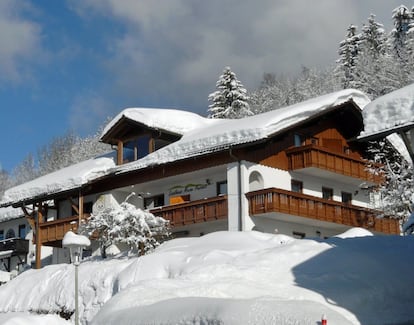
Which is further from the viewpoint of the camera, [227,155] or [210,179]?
[210,179]

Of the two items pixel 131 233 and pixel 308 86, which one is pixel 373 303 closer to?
pixel 131 233

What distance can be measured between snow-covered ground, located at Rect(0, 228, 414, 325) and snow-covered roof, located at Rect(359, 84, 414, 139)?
11.4ft

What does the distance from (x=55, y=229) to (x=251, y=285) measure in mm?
20826

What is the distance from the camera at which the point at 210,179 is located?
1214 inches

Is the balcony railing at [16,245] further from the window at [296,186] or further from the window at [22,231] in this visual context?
the window at [296,186]

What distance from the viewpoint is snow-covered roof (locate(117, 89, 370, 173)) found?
27.8 metres

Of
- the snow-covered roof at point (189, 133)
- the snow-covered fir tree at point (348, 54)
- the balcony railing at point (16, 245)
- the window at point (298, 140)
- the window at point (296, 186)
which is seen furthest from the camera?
the snow-covered fir tree at point (348, 54)

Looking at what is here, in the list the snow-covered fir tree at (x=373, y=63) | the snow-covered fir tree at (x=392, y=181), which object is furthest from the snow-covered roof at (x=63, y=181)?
the snow-covered fir tree at (x=373, y=63)

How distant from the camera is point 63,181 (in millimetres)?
35094

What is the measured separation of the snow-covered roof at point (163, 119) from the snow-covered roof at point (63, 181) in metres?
1.85

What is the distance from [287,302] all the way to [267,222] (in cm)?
1749

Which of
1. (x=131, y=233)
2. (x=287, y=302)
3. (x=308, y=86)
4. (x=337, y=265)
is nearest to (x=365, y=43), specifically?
(x=308, y=86)

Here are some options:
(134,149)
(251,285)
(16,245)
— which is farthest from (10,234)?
(251,285)

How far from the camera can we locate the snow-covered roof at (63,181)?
34344mm
